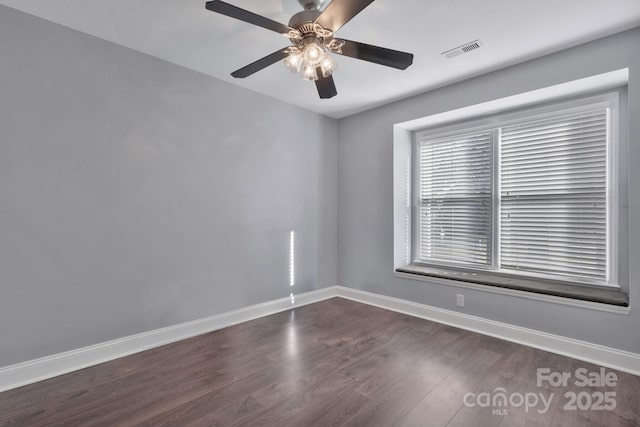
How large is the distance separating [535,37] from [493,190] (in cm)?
154

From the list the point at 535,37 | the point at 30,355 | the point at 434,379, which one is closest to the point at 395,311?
the point at 434,379

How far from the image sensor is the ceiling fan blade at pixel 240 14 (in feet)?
5.10

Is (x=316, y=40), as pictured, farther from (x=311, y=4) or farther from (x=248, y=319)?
(x=248, y=319)

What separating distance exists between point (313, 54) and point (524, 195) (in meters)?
2.68

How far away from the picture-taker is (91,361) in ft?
8.01

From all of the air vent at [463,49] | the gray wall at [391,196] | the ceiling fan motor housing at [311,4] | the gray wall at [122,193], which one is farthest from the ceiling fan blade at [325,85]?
the gray wall at [391,196]

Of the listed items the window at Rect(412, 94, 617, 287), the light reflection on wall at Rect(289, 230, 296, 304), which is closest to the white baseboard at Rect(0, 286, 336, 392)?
the light reflection on wall at Rect(289, 230, 296, 304)

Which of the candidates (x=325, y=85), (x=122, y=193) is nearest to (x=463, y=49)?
(x=325, y=85)

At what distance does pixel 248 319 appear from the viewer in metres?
3.45

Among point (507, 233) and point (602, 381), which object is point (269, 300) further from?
point (602, 381)

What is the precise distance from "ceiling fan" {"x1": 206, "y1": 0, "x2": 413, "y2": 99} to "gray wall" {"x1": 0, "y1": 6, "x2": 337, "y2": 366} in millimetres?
1175

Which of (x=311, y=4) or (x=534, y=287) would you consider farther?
(x=534, y=287)

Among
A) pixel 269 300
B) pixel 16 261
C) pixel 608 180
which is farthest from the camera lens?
pixel 269 300

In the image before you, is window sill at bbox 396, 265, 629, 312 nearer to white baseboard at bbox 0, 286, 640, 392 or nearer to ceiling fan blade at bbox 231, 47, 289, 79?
white baseboard at bbox 0, 286, 640, 392
